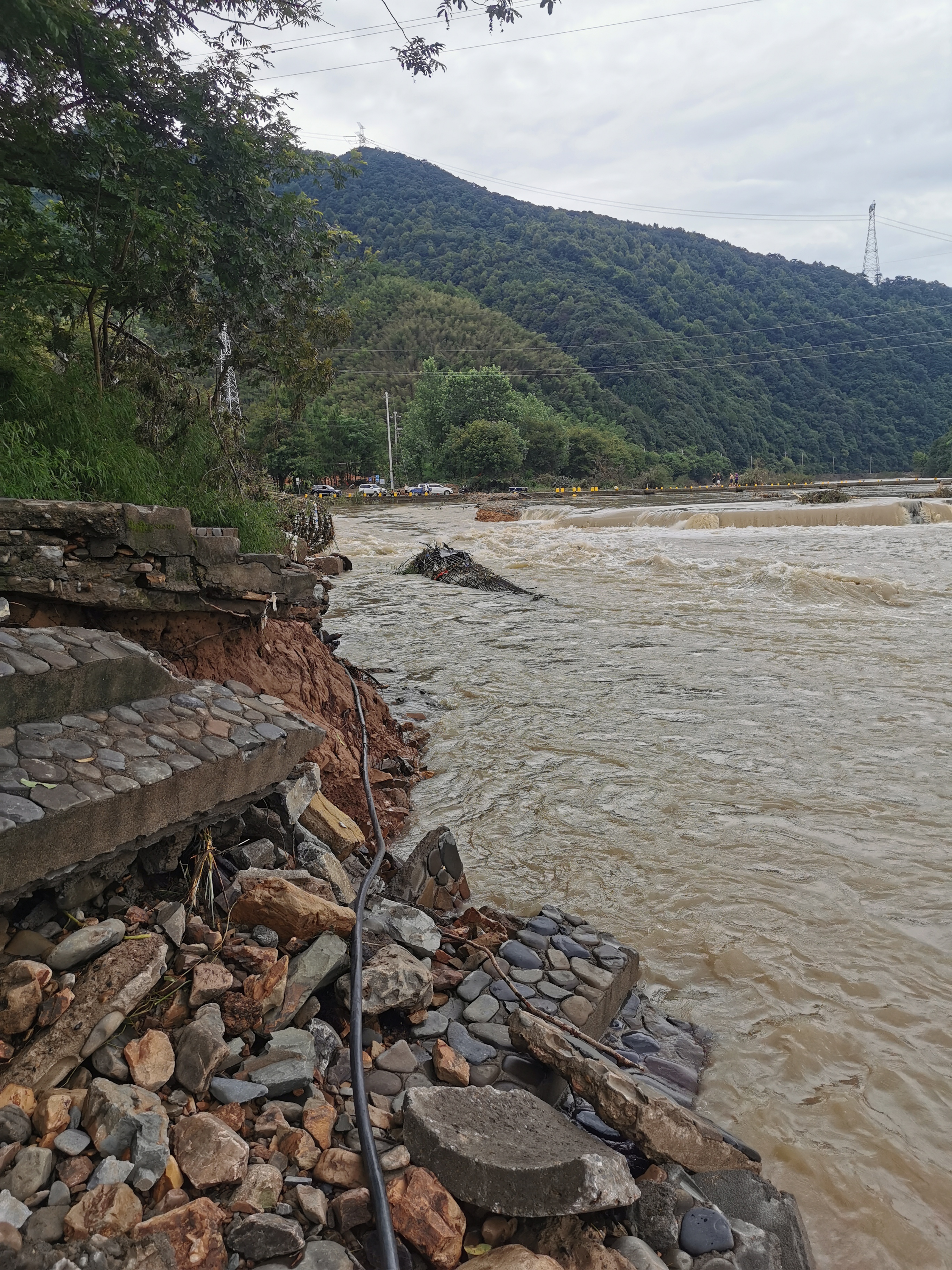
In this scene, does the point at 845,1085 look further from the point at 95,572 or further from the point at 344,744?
the point at 95,572

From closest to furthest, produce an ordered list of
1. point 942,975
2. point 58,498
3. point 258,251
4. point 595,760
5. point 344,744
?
point 942,975 < point 58,498 < point 344,744 < point 595,760 < point 258,251

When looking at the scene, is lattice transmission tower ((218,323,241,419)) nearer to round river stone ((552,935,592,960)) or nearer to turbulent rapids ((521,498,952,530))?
round river stone ((552,935,592,960))

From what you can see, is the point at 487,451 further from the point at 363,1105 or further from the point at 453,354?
the point at 363,1105

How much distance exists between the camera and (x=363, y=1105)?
202cm

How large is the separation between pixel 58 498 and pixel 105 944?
2.58 meters

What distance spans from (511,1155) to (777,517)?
29.5m

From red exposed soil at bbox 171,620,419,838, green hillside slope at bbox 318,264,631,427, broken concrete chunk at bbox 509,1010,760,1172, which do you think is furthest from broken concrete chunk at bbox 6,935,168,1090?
green hillside slope at bbox 318,264,631,427

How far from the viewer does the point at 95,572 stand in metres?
3.50

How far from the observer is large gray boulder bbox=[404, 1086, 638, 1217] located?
70.3 inches

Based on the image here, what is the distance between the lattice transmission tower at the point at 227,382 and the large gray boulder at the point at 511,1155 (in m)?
7.00

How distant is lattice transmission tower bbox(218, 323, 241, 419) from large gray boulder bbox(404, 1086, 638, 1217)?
7.00 m

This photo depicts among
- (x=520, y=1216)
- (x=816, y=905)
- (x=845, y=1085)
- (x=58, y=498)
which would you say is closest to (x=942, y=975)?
(x=816, y=905)

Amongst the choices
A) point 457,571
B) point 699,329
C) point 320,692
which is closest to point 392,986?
point 320,692

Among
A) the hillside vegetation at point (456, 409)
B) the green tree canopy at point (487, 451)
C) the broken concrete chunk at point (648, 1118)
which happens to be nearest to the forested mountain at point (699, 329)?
the hillside vegetation at point (456, 409)
